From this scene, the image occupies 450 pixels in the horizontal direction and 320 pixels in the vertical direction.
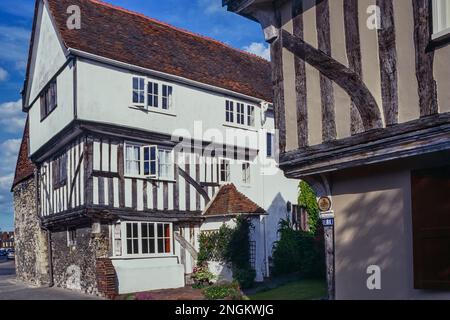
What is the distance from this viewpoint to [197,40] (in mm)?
21062

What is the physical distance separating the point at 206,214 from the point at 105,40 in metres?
6.58

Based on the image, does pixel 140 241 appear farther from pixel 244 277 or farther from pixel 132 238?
pixel 244 277

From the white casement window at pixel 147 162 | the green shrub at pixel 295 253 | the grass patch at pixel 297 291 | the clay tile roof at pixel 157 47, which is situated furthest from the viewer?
the white casement window at pixel 147 162

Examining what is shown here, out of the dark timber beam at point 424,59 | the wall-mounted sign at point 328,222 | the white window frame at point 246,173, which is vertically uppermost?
the dark timber beam at point 424,59

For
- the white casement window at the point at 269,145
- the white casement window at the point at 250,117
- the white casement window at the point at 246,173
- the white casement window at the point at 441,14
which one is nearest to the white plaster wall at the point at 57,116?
the white casement window at the point at 246,173

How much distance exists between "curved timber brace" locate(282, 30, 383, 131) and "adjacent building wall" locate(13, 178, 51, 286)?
564 inches

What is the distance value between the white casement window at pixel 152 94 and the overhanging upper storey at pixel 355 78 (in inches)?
319

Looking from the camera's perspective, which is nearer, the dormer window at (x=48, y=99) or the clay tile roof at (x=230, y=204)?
the clay tile roof at (x=230, y=204)

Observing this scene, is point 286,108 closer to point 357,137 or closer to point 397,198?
point 357,137

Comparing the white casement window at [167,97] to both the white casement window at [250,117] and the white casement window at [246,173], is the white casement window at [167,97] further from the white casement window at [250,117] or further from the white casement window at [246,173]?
the white casement window at [246,173]

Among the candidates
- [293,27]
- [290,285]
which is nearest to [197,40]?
[290,285]

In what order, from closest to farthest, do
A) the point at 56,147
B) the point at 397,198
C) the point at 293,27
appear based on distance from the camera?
the point at 397,198 → the point at 293,27 → the point at 56,147

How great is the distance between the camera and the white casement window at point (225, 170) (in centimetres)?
A: 1876
